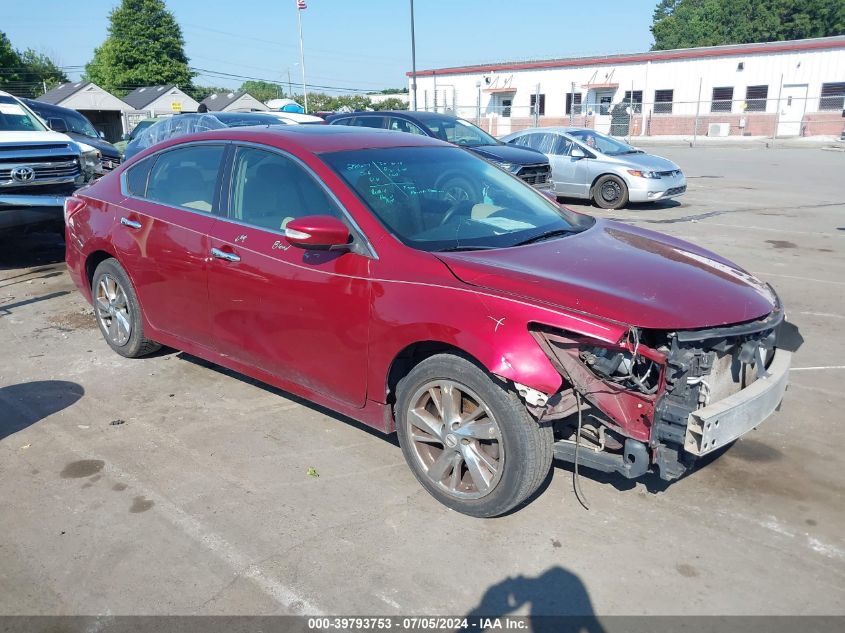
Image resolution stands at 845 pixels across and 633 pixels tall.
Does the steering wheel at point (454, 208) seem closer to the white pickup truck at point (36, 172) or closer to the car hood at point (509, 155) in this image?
the white pickup truck at point (36, 172)

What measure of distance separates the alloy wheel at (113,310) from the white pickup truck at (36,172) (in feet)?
12.0

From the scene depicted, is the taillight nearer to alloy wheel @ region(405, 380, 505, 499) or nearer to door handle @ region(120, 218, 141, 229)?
door handle @ region(120, 218, 141, 229)

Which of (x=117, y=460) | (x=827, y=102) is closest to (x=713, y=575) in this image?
(x=117, y=460)

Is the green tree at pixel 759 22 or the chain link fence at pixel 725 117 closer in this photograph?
the chain link fence at pixel 725 117

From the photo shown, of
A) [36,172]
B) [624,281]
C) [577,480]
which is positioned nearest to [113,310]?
[577,480]

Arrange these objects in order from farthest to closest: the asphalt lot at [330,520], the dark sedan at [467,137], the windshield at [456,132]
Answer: the windshield at [456,132] < the dark sedan at [467,137] < the asphalt lot at [330,520]

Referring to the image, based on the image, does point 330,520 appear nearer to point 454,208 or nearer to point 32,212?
point 454,208

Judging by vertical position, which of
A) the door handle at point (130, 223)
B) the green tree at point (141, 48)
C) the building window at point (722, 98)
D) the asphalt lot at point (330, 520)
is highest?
the green tree at point (141, 48)

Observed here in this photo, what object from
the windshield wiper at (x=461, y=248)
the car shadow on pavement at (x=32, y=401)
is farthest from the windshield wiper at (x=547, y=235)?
the car shadow on pavement at (x=32, y=401)

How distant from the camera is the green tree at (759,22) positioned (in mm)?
61750

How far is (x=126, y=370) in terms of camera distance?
5586 millimetres

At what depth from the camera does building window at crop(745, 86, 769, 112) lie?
40.9 metres

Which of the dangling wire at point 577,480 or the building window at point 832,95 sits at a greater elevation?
the building window at point 832,95

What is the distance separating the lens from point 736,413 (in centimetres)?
323
